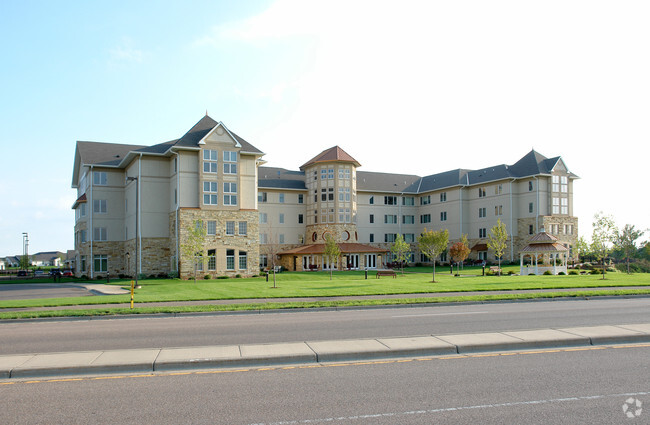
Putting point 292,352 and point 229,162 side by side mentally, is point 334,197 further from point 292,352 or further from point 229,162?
point 292,352

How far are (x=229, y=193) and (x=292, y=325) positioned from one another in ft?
114

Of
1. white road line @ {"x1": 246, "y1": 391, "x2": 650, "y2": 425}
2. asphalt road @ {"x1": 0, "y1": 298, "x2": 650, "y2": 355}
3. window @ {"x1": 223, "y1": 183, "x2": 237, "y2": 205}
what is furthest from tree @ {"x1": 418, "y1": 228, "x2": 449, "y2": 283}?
white road line @ {"x1": 246, "y1": 391, "x2": 650, "y2": 425}

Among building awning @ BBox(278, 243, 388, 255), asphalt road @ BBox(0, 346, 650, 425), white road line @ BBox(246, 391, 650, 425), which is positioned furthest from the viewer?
building awning @ BBox(278, 243, 388, 255)

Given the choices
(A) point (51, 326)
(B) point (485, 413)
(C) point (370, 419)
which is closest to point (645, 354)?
(B) point (485, 413)

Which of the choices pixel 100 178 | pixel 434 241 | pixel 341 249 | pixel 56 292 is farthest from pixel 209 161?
pixel 434 241

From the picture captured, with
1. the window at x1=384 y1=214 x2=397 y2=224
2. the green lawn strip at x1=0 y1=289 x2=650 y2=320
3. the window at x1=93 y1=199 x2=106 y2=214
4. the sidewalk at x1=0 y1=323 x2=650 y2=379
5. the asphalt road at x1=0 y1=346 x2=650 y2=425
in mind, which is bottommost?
the green lawn strip at x1=0 y1=289 x2=650 y2=320

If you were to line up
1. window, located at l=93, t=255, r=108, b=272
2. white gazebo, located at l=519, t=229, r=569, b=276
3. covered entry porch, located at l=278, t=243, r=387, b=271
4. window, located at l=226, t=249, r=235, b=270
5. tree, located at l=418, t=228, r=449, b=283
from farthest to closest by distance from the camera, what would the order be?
covered entry porch, located at l=278, t=243, r=387, b=271
window, located at l=93, t=255, r=108, b=272
window, located at l=226, t=249, r=235, b=270
white gazebo, located at l=519, t=229, r=569, b=276
tree, located at l=418, t=228, r=449, b=283

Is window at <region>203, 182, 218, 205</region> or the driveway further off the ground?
window at <region>203, 182, 218, 205</region>

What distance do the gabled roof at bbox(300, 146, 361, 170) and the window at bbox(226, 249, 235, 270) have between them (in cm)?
2188

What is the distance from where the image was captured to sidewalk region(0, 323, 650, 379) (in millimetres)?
9469

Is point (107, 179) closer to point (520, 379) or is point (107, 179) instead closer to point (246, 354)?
point (246, 354)

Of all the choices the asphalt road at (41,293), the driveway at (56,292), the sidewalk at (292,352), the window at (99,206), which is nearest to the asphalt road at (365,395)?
the sidewalk at (292,352)

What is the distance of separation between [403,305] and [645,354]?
34.5 feet

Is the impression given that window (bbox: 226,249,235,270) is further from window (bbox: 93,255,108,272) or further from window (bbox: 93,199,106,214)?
window (bbox: 93,199,106,214)
